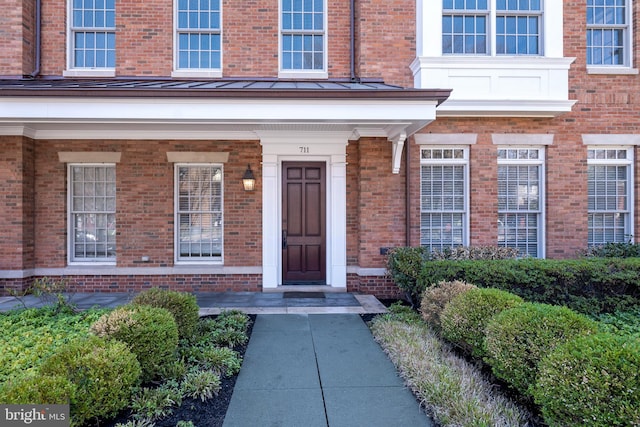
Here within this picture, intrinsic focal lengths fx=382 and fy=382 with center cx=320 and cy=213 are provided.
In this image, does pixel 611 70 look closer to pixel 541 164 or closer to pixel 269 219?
pixel 541 164

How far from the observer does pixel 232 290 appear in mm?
8438

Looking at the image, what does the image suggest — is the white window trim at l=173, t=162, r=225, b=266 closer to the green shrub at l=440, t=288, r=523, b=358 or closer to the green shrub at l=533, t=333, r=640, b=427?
the green shrub at l=440, t=288, r=523, b=358

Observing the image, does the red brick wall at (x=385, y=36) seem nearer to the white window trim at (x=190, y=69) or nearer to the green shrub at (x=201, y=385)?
the white window trim at (x=190, y=69)

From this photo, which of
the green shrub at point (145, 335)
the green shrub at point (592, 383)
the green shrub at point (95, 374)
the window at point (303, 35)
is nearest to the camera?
the green shrub at point (592, 383)

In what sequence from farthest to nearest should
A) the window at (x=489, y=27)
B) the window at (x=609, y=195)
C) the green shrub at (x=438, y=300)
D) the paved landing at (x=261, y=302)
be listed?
the window at (x=609, y=195), the window at (x=489, y=27), the paved landing at (x=261, y=302), the green shrub at (x=438, y=300)

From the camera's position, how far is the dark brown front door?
8602mm

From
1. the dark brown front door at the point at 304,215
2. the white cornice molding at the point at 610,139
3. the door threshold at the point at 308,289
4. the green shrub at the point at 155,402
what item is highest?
the white cornice molding at the point at 610,139

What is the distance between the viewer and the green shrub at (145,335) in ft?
12.8

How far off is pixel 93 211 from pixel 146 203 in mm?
1237

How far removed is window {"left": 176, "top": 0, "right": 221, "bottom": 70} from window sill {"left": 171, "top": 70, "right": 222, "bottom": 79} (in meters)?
0.17

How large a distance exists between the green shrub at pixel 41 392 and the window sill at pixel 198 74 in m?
7.10

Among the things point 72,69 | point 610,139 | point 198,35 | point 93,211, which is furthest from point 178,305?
point 610,139

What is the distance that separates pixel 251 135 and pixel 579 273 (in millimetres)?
6717

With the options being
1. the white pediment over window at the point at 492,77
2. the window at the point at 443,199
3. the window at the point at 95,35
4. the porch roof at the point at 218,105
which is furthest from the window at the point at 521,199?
the window at the point at 95,35
